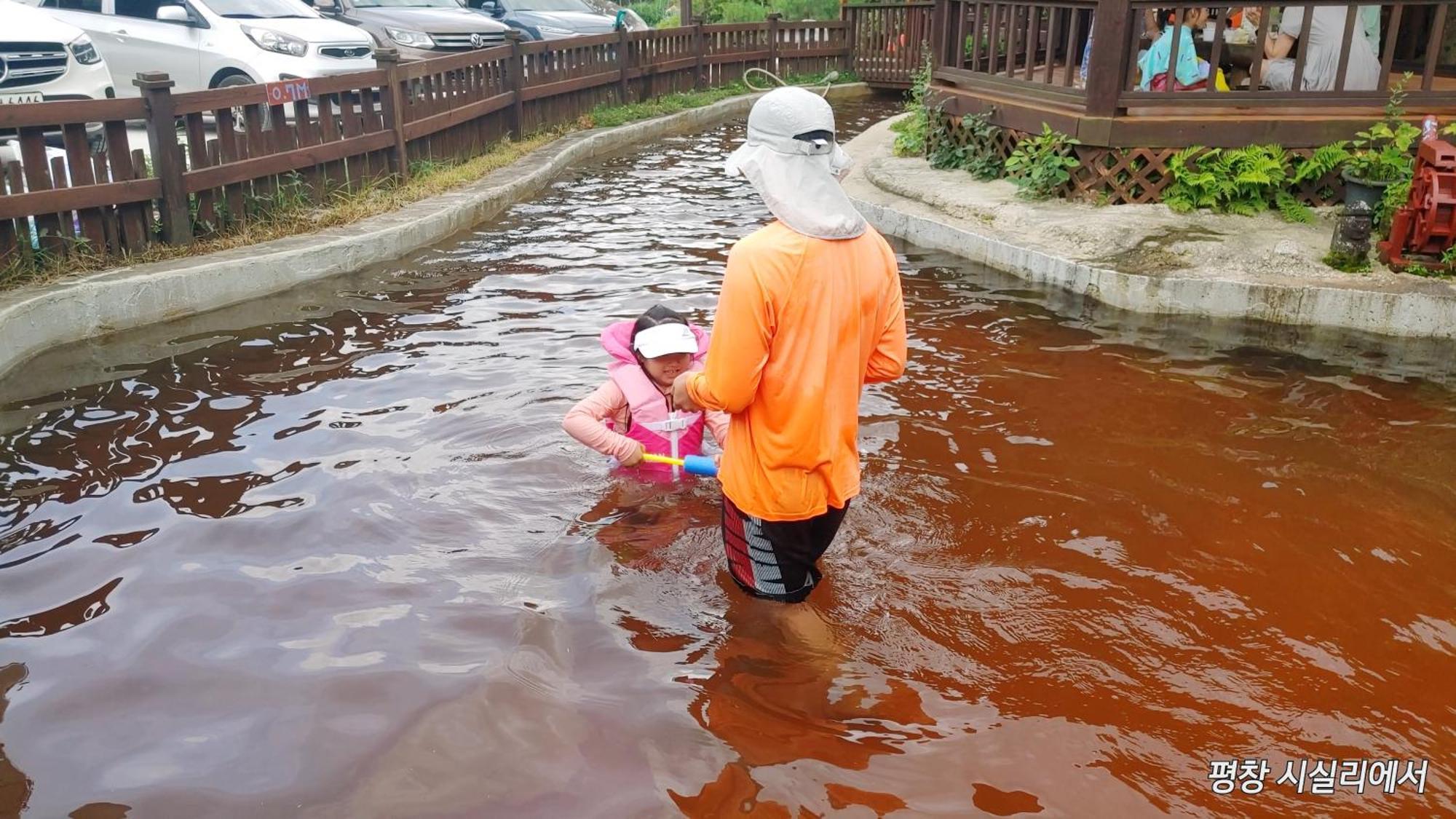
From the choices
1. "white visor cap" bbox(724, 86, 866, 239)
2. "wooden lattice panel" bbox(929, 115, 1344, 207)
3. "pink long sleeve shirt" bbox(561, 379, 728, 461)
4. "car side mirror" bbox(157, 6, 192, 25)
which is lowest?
"pink long sleeve shirt" bbox(561, 379, 728, 461)

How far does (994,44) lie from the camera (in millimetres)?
11445

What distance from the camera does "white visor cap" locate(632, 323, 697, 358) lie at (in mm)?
4633

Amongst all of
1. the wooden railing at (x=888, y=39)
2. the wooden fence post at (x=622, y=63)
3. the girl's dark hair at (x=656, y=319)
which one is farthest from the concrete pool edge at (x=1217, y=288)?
the wooden railing at (x=888, y=39)

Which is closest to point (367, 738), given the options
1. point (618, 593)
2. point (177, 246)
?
point (618, 593)

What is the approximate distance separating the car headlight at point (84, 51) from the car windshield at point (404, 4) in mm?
6106

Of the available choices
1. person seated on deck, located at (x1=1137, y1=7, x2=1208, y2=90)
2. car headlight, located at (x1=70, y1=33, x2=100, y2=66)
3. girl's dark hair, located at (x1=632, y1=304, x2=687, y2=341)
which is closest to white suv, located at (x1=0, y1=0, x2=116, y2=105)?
car headlight, located at (x1=70, y1=33, x2=100, y2=66)

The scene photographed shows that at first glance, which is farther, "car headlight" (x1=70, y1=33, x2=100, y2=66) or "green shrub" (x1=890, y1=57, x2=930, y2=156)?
"green shrub" (x1=890, y1=57, x2=930, y2=156)

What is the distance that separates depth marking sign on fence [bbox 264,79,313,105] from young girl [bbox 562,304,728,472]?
6.09 m

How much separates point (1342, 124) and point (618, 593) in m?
8.07

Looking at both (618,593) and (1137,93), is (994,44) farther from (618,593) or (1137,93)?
(618,593)

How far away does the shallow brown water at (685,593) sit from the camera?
11.8 ft

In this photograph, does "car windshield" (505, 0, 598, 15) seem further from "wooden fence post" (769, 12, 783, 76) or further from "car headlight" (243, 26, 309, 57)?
"car headlight" (243, 26, 309, 57)

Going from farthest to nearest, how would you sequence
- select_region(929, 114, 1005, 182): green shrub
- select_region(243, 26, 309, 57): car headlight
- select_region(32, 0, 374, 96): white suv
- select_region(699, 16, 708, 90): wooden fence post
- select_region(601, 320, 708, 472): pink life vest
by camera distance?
select_region(699, 16, 708, 90): wooden fence post
select_region(243, 26, 309, 57): car headlight
select_region(32, 0, 374, 96): white suv
select_region(929, 114, 1005, 182): green shrub
select_region(601, 320, 708, 472): pink life vest

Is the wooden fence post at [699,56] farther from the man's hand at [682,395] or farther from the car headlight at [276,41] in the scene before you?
the man's hand at [682,395]
